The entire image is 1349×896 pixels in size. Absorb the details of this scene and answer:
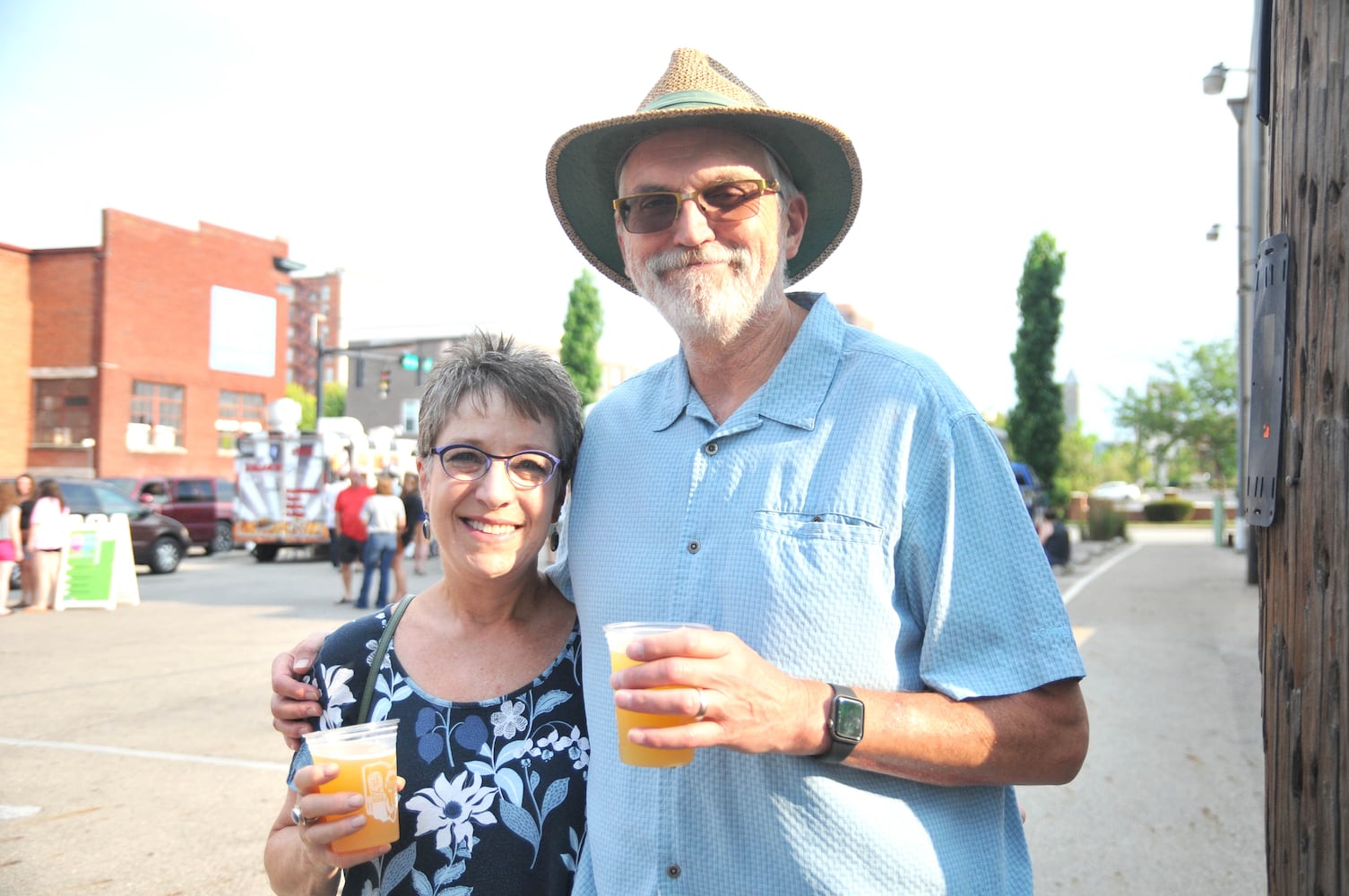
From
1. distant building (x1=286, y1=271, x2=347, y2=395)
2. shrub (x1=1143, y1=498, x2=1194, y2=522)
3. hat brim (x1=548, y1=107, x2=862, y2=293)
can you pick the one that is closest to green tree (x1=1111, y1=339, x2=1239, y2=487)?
shrub (x1=1143, y1=498, x2=1194, y2=522)

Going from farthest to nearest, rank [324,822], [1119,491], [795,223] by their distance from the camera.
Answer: [1119,491] → [795,223] → [324,822]

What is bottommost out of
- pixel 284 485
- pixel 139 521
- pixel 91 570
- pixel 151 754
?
pixel 151 754

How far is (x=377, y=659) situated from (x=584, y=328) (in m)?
39.8

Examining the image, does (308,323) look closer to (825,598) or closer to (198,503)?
(198,503)

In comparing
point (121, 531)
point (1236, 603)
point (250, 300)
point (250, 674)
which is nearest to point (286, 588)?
point (121, 531)

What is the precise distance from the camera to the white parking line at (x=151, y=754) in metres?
6.22

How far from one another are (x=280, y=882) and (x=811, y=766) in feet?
4.02

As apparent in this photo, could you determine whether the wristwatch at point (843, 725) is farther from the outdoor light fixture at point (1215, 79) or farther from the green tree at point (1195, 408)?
the green tree at point (1195, 408)

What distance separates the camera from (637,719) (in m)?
1.69

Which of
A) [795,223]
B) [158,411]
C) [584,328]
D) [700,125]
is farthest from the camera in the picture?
[584,328]

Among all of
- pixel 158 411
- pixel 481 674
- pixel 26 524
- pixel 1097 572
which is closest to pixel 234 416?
pixel 158 411

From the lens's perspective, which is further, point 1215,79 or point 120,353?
point 120,353

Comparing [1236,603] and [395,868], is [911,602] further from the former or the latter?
[1236,603]

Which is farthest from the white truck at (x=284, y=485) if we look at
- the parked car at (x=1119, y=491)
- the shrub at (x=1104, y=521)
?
the parked car at (x=1119, y=491)
